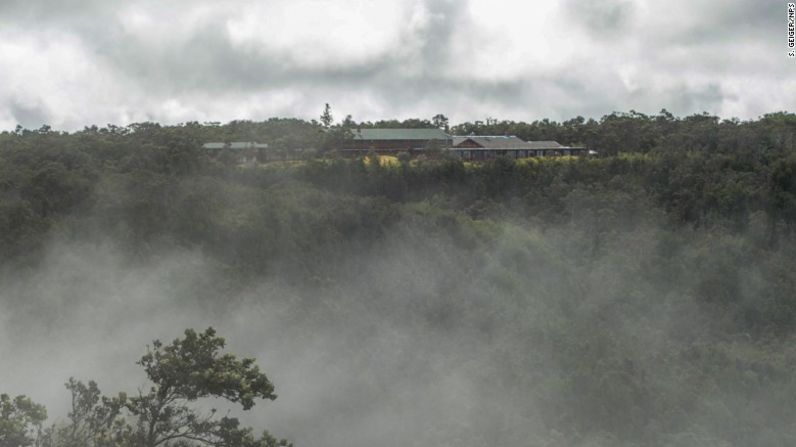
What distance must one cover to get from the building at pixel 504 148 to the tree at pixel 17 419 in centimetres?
3889

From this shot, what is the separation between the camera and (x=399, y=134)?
51.9m

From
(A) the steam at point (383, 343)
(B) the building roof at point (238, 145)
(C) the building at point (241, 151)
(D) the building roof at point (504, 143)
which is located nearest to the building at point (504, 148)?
(D) the building roof at point (504, 143)

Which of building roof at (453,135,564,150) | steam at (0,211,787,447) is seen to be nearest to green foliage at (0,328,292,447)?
steam at (0,211,787,447)

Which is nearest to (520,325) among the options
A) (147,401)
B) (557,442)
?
(557,442)

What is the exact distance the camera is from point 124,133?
148 feet

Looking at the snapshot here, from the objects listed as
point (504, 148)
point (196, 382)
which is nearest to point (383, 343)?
point (196, 382)

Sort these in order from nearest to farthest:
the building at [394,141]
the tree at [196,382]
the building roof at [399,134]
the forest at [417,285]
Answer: the tree at [196,382] → the forest at [417,285] → the building at [394,141] → the building roof at [399,134]

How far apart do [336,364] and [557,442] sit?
6.61 m

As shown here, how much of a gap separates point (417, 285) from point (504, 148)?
20.7 m

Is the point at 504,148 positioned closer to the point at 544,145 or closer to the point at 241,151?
the point at 544,145

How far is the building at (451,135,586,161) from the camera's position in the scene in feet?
167

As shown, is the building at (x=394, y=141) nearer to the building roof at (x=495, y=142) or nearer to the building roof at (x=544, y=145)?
the building roof at (x=495, y=142)

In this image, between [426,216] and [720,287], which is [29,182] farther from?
[720,287]

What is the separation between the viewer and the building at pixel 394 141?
49625 mm
